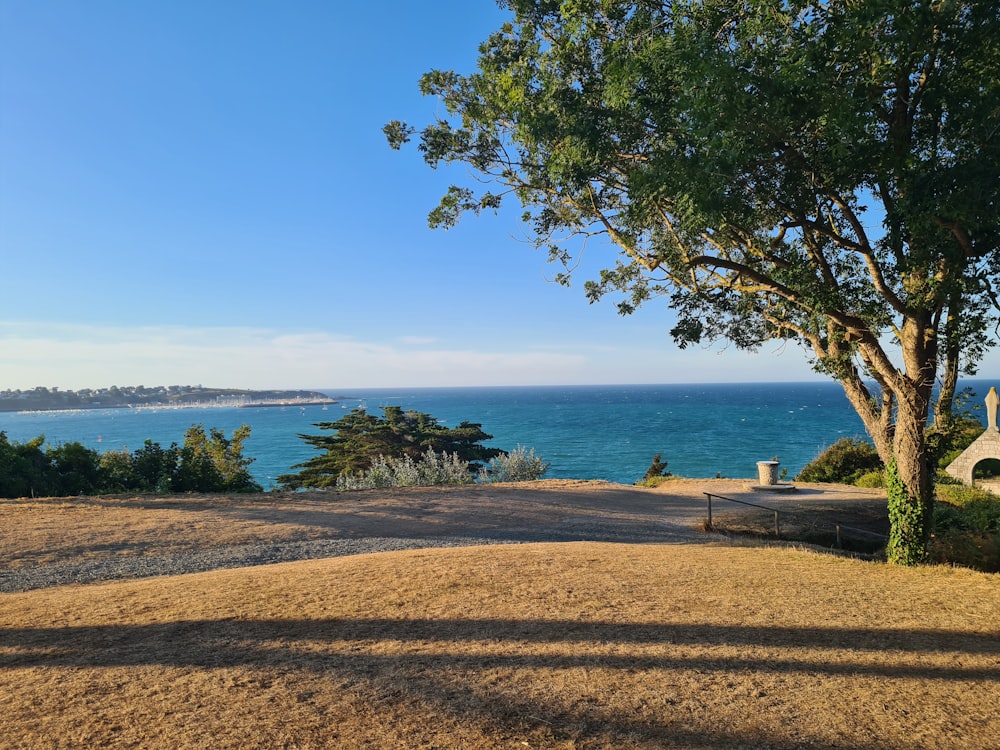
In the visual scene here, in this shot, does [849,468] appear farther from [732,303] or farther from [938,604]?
[938,604]

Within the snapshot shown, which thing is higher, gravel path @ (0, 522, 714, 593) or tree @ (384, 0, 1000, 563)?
tree @ (384, 0, 1000, 563)

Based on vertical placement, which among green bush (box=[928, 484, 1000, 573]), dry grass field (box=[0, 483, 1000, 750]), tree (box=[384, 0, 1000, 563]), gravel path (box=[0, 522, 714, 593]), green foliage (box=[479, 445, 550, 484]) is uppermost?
tree (box=[384, 0, 1000, 563])

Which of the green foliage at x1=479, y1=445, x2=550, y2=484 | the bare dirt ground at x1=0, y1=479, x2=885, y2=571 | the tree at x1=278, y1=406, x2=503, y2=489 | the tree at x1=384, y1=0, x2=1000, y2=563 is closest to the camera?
the tree at x1=384, y1=0, x2=1000, y2=563

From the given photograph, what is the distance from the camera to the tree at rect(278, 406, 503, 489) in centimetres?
3241

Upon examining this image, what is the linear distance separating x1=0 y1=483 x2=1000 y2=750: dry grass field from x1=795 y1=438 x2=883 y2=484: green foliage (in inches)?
708

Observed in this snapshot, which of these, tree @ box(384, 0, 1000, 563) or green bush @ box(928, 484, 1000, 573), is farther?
green bush @ box(928, 484, 1000, 573)

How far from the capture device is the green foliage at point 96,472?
1600cm

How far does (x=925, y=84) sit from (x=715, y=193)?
3.44m

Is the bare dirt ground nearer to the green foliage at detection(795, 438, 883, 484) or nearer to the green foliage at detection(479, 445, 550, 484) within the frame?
the green foliage at detection(479, 445, 550, 484)

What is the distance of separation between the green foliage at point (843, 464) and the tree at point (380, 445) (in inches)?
586

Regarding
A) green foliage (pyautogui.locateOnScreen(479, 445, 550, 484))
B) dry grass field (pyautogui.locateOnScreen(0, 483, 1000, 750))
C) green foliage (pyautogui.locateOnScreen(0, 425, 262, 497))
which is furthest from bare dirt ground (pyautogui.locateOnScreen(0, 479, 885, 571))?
green foliage (pyautogui.locateOnScreen(479, 445, 550, 484))

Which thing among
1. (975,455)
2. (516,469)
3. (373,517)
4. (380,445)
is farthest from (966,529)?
(380,445)

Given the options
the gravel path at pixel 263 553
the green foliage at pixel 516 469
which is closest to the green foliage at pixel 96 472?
the gravel path at pixel 263 553

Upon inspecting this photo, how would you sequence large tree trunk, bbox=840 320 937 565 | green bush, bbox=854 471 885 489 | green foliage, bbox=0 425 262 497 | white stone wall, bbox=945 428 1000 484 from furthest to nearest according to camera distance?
1. green bush, bbox=854 471 885 489
2. white stone wall, bbox=945 428 1000 484
3. green foliage, bbox=0 425 262 497
4. large tree trunk, bbox=840 320 937 565
